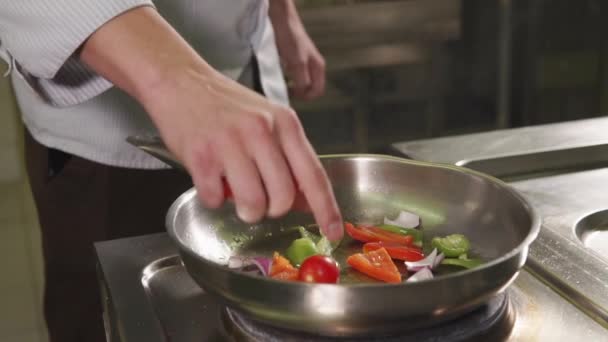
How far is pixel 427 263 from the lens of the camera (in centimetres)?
67

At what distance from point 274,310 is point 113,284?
0.21 metres

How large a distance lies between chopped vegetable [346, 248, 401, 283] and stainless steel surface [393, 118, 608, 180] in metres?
0.31

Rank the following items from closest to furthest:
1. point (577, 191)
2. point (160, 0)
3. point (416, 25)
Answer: point (577, 191) < point (160, 0) < point (416, 25)

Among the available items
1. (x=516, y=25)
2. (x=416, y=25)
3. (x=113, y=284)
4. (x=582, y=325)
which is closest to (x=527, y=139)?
(x=582, y=325)

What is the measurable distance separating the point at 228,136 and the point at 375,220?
27cm

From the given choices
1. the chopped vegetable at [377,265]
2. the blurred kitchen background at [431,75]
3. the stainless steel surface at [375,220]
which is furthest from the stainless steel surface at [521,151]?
the blurred kitchen background at [431,75]

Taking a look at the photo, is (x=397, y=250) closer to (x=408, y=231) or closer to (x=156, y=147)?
(x=408, y=231)

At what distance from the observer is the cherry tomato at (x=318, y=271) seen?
59 cm

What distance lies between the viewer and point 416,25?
2160mm

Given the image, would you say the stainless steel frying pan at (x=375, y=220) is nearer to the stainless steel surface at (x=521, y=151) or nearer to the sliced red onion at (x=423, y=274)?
the sliced red onion at (x=423, y=274)

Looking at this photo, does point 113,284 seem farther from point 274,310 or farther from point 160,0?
point 160,0

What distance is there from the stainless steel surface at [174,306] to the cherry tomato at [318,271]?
8 cm

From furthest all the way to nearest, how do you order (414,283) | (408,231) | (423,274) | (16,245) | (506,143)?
(16,245)
(506,143)
(408,231)
(423,274)
(414,283)

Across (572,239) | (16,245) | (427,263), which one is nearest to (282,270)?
(427,263)
